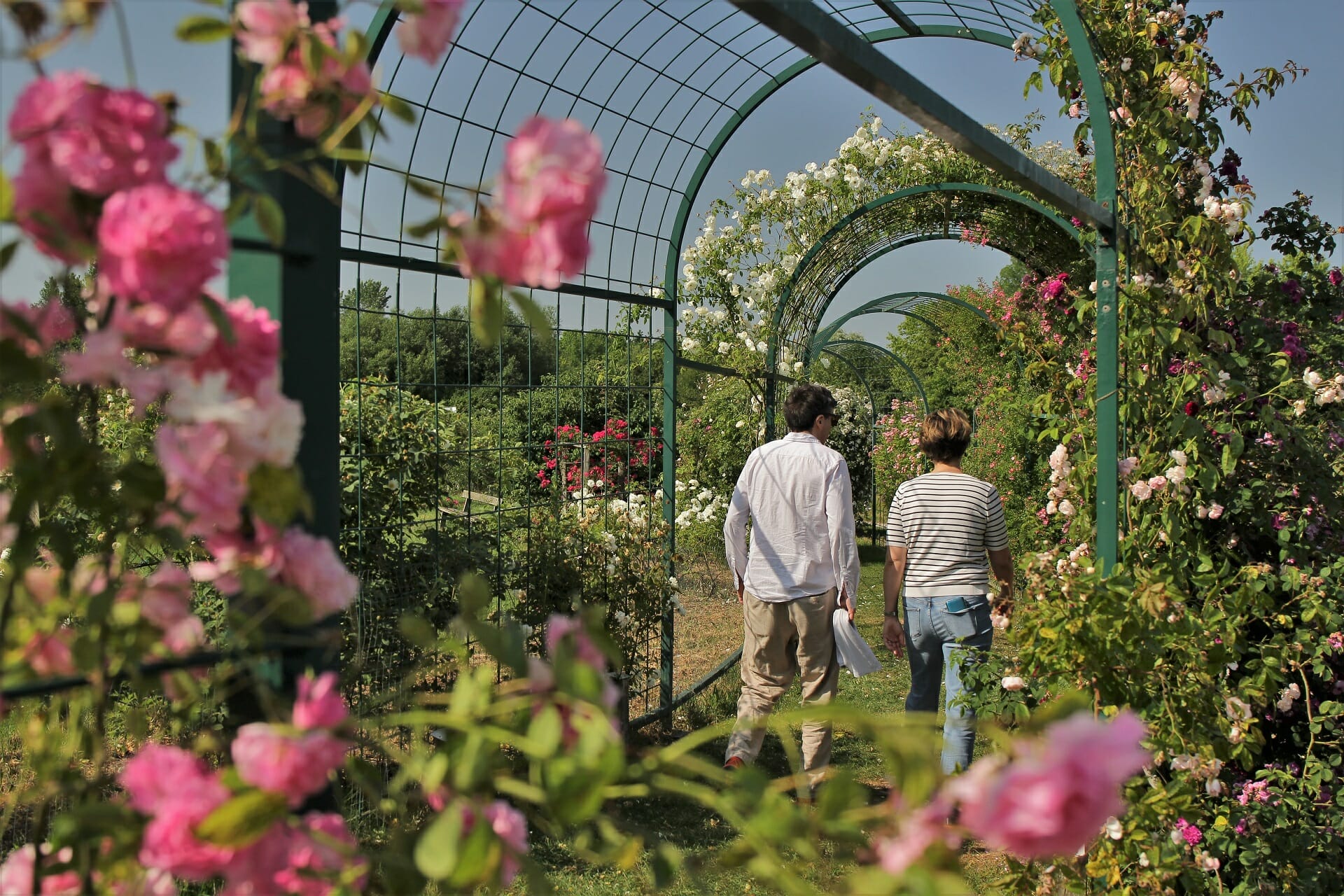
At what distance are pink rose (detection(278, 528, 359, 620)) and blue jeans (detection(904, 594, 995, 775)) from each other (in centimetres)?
310

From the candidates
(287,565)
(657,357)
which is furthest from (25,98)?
(657,357)

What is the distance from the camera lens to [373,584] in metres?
3.33

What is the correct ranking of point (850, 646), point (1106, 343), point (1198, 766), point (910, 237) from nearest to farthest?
point (1198, 766), point (1106, 343), point (850, 646), point (910, 237)

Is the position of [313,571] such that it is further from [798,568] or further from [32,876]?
[798,568]

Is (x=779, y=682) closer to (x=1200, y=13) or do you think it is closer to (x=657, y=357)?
(x=1200, y=13)

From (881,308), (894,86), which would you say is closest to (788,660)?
(894,86)

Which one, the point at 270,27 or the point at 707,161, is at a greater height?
the point at 707,161

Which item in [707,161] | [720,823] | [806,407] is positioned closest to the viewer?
[720,823]

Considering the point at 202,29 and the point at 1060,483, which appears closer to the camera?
the point at 202,29

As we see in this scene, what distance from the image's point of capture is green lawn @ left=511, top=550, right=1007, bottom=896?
10.1 ft

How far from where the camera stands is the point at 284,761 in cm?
62

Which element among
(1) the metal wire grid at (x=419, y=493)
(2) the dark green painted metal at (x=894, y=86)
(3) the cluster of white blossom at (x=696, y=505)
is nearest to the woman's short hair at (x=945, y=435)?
(1) the metal wire grid at (x=419, y=493)

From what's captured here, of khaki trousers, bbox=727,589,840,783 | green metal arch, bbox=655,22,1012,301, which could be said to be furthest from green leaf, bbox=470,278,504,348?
green metal arch, bbox=655,22,1012,301

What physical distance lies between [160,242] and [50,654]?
0.35 metres
